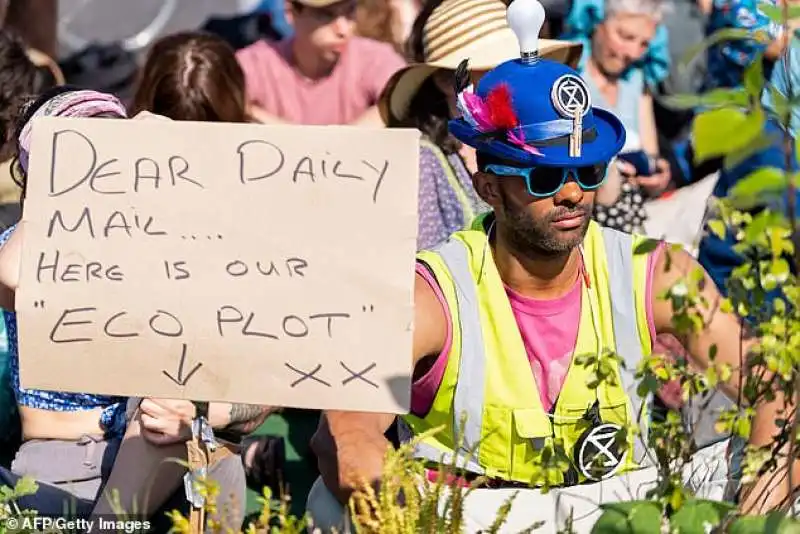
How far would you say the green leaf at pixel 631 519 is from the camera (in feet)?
7.36

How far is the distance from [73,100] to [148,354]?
90 centimetres

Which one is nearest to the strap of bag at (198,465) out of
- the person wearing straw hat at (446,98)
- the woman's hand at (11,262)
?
the woman's hand at (11,262)

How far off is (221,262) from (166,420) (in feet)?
2.28

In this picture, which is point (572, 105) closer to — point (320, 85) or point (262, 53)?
point (320, 85)

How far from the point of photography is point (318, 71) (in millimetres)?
6305

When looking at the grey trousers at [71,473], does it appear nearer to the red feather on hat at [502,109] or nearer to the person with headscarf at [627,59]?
the red feather on hat at [502,109]

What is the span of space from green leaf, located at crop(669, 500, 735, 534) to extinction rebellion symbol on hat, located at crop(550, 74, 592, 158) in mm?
931

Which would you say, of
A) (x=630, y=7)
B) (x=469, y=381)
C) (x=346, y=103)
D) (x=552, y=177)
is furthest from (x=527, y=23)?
(x=630, y=7)

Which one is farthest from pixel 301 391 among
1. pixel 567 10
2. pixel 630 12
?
pixel 567 10

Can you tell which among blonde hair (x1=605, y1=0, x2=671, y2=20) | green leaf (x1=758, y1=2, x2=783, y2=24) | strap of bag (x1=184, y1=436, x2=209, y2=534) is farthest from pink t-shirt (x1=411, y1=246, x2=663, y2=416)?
blonde hair (x1=605, y1=0, x2=671, y2=20)

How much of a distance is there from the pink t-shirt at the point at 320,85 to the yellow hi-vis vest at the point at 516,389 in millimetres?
3136

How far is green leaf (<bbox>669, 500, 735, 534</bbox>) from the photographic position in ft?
7.25

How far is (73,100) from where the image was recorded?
335 cm

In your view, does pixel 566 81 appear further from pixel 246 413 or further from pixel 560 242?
pixel 246 413
